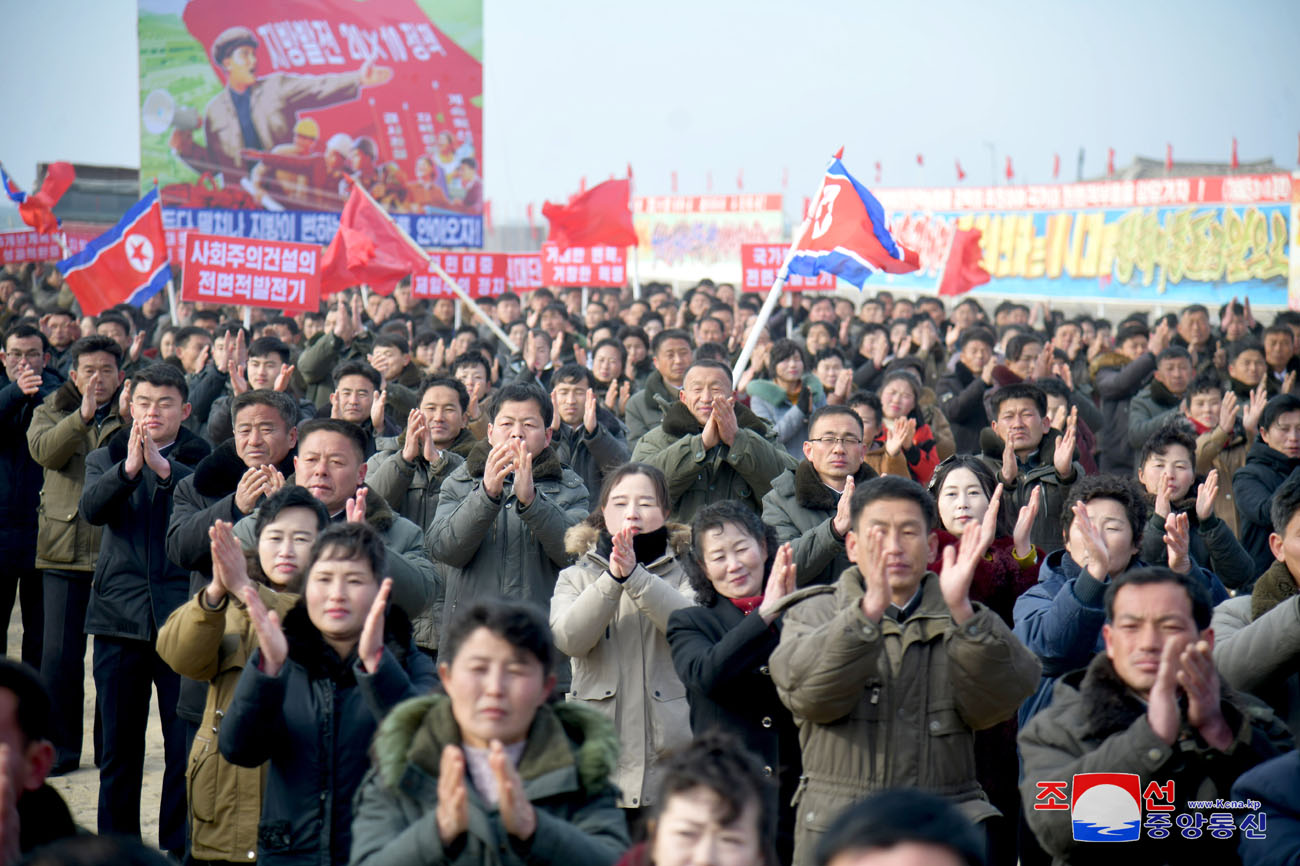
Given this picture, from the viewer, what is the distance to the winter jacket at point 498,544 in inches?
193

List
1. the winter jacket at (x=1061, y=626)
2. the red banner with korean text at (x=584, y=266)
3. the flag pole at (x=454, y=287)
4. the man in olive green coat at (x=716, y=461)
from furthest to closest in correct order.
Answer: the red banner with korean text at (x=584, y=266), the flag pole at (x=454, y=287), the man in olive green coat at (x=716, y=461), the winter jacket at (x=1061, y=626)

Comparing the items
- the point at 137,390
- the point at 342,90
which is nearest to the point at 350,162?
the point at 342,90

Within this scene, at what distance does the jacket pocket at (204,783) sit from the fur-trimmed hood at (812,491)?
8.18 feet

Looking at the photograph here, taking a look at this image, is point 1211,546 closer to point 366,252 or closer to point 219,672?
point 219,672

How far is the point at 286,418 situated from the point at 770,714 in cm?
254

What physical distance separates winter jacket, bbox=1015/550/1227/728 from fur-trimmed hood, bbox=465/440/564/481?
202cm

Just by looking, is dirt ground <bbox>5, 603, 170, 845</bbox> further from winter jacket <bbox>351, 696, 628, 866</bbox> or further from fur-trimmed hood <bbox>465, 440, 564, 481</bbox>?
winter jacket <bbox>351, 696, 628, 866</bbox>

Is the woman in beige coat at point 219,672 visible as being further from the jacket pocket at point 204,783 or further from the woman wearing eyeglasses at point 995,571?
the woman wearing eyeglasses at point 995,571

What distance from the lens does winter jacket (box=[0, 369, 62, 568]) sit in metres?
6.72

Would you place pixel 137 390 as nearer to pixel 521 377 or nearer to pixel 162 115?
pixel 521 377

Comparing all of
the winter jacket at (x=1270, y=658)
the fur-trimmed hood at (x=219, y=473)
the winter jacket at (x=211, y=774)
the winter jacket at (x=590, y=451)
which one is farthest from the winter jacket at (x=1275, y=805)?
the winter jacket at (x=590, y=451)

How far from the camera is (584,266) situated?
618 inches

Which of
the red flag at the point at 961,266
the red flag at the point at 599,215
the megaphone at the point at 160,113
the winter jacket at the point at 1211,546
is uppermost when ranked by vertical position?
the megaphone at the point at 160,113

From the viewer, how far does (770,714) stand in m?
3.77
